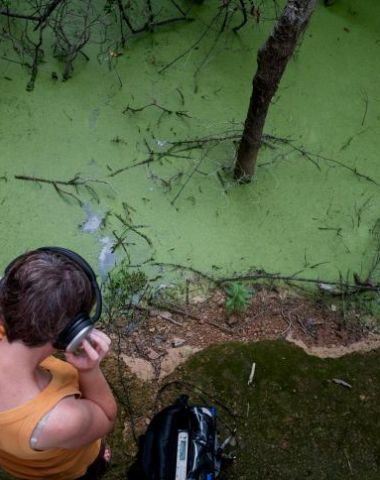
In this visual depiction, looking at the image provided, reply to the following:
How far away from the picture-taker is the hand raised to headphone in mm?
949

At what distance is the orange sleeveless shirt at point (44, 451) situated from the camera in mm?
890

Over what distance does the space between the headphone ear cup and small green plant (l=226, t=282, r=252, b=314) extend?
107cm

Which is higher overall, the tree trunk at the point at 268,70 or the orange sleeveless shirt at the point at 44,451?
the tree trunk at the point at 268,70

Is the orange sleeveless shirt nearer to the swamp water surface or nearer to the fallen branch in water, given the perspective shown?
the swamp water surface

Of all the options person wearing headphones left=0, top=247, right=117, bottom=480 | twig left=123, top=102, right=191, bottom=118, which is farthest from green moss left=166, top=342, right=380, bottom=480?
twig left=123, top=102, right=191, bottom=118

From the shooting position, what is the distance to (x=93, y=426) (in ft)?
3.25

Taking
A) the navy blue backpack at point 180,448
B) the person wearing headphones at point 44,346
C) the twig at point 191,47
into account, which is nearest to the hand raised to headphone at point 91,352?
the person wearing headphones at point 44,346

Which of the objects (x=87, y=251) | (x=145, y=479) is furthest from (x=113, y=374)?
(x=87, y=251)

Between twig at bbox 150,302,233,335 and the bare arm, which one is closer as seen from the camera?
the bare arm

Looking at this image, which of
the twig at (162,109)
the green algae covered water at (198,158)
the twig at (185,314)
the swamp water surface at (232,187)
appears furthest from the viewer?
the twig at (162,109)

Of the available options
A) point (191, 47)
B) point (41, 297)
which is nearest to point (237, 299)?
point (41, 297)

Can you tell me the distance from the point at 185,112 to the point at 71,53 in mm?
608

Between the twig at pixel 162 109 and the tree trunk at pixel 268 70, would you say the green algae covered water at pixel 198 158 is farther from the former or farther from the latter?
the tree trunk at pixel 268 70

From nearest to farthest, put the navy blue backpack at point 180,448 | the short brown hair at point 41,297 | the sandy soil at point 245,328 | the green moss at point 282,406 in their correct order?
the short brown hair at point 41,297 < the navy blue backpack at point 180,448 < the green moss at point 282,406 < the sandy soil at point 245,328
